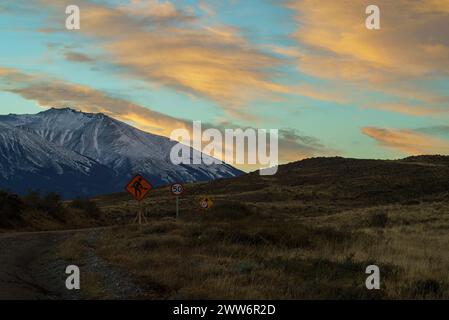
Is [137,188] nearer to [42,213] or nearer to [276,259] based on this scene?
[276,259]

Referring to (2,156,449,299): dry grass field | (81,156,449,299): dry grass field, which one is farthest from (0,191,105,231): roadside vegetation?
(81,156,449,299): dry grass field

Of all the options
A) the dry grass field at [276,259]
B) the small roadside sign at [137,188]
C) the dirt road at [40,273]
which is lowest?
the dirt road at [40,273]

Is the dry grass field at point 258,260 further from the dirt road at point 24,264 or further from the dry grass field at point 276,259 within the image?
the dirt road at point 24,264

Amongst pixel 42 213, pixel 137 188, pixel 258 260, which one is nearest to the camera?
pixel 258 260

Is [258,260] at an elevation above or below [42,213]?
below

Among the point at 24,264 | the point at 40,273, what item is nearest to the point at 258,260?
the point at 40,273

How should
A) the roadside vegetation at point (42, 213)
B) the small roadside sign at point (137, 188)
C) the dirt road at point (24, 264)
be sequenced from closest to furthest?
1. the dirt road at point (24, 264)
2. the small roadside sign at point (137, 188)
3. the roadside vegetation at point (42, 213)

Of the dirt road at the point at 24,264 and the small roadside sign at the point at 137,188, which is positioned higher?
the small roadside sign at the point at 137,188

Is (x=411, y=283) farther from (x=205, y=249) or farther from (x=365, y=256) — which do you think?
(x=205, y=249)

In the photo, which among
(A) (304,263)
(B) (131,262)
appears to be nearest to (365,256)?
(A) (304,263)

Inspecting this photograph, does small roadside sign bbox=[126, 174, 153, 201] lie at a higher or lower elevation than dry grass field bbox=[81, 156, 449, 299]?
higher

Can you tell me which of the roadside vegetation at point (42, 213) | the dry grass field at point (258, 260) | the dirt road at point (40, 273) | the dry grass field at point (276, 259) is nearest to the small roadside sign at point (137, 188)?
the dry grass field at point (276, 259)

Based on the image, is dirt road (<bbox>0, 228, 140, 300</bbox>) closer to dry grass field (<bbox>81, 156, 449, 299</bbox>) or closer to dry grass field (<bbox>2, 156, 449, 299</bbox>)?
dry grass field (<bbox>2, 156, 449, 299</bbox>)

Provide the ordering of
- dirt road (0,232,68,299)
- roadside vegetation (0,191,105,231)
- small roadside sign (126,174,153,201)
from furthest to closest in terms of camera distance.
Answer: roadside vegetation (0,191,105,231) → small roadside sign (126,174,153,201) → dirt road (0,232,68,299)
